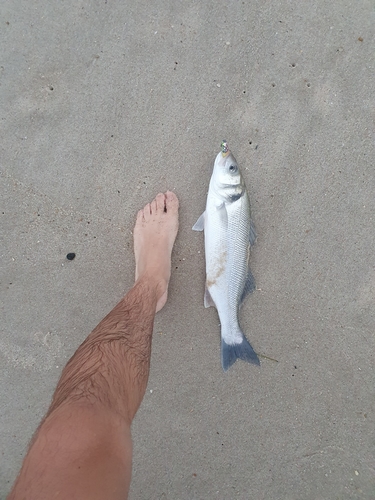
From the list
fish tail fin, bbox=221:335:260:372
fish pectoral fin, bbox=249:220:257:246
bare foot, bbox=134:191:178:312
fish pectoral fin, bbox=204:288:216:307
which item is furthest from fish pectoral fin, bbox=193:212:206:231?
fish tail fin, bbox=221:335:260:372

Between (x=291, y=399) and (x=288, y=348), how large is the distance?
1.29 ft

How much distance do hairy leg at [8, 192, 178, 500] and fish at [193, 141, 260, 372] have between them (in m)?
0.39

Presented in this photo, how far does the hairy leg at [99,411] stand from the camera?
4.72ft

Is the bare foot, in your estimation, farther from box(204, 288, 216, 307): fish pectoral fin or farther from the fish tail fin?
the fish tail fin

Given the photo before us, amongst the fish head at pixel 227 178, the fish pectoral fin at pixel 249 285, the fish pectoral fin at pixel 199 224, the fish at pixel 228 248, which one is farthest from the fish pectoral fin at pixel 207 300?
the fish head at pixel 227 178

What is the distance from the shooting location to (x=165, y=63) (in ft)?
8.32

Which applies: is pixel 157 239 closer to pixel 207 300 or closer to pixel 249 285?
pixel 207 300

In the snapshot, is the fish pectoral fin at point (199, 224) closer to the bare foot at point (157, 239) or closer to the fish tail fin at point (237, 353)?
the bare foot at point (157, 239)

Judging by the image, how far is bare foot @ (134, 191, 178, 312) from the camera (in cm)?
254

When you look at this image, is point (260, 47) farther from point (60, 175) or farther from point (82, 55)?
point (60, 175)

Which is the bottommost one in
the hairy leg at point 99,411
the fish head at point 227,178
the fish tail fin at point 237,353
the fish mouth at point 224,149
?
the fish tail fin at point 237,353

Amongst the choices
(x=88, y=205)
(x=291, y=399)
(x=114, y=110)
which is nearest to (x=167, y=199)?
(x=88, y=205)

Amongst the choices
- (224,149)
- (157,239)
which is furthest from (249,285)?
(224,149)

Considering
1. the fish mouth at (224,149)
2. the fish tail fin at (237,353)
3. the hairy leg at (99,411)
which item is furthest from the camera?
the fish tail fin at (237,353)
